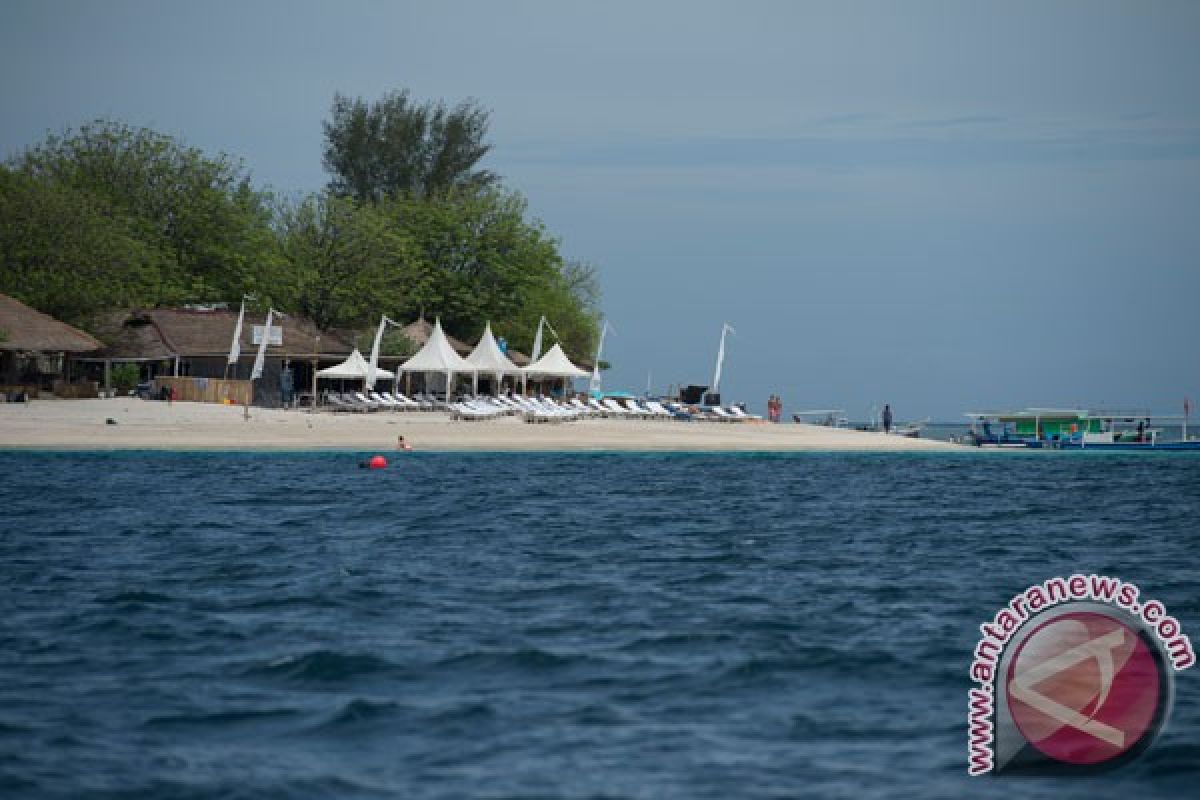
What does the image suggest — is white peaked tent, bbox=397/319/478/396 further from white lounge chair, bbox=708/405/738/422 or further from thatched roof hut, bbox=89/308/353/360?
white lounge chair, bbox=708/405/738/422

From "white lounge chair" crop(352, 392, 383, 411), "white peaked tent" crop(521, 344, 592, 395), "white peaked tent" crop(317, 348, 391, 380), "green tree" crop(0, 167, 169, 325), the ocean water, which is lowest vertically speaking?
the ocean water

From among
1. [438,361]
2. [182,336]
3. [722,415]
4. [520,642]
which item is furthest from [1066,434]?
[520,642]

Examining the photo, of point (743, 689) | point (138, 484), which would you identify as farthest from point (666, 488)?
point (743, 689)

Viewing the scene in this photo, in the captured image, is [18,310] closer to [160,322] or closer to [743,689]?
[160,322]

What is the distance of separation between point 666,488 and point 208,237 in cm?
4602

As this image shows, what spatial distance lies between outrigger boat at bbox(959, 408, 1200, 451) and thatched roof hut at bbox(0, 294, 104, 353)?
35551 millimetres

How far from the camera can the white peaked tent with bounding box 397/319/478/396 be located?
6266cm

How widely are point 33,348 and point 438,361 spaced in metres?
15.5

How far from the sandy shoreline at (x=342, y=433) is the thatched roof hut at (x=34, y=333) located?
278cm

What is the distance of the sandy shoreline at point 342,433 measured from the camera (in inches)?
1842

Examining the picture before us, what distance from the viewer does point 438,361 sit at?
207 ft

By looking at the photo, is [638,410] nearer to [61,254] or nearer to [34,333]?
[34,333]

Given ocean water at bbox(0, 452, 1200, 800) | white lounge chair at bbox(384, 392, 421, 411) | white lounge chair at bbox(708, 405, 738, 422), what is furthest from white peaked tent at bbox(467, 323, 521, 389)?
ocean water at bbox(0, 452, 1200, 800)

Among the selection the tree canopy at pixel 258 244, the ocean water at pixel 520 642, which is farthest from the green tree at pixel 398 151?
the ocean water at pixel 520 642
